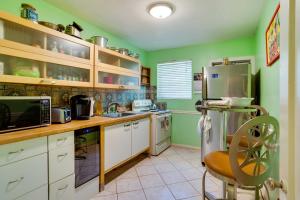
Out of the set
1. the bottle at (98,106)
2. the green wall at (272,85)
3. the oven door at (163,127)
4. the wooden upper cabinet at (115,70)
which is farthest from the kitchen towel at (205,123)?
the bottle at (98,106)

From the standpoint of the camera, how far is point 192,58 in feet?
12.3

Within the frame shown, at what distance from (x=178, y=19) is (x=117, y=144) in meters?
2.00

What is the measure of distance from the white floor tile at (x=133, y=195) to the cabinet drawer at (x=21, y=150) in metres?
1.05

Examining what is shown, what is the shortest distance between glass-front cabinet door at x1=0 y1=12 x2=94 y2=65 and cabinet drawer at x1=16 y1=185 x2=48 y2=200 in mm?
1238

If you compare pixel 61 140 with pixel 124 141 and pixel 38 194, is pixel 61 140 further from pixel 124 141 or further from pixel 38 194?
pixel 124 141

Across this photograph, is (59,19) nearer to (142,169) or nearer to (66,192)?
(66,192)

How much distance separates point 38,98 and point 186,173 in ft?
7.20

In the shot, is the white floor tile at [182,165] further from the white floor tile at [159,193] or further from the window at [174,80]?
the window at [174,80]

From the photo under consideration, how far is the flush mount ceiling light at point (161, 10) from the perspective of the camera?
82.0 inches

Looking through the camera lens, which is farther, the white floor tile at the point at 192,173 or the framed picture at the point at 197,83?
the framed picture at the point at 197,83

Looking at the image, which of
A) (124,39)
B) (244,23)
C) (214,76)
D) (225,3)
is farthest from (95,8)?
(244,23)

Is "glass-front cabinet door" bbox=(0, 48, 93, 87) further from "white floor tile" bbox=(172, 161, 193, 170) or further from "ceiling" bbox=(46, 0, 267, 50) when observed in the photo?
"white floor tile" bbox=(172, 161, 193, 170)

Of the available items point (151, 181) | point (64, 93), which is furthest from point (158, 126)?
point (64, 93)

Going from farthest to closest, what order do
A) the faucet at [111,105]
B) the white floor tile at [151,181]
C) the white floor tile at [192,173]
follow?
the faucet at [111,105], the white floor tile at [192,173], the white floor tile at [151,181]
